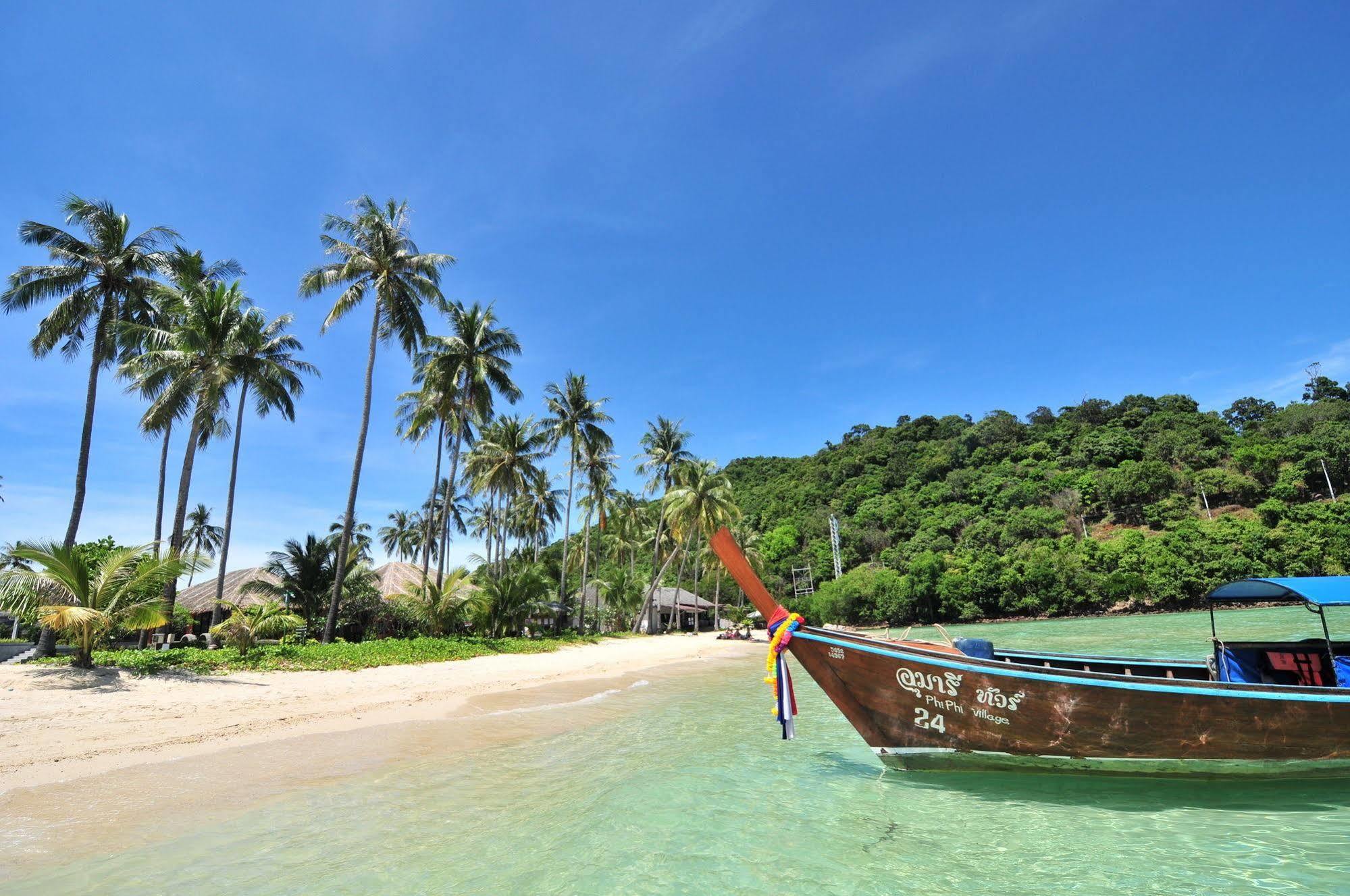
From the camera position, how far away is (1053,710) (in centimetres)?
559

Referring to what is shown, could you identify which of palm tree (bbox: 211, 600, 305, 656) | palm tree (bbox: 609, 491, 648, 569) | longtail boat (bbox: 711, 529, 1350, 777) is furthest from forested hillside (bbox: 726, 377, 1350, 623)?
longtail boat (bbox: 711, 529, 1350, 777)

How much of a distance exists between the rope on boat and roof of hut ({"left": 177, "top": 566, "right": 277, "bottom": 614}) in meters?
23.1

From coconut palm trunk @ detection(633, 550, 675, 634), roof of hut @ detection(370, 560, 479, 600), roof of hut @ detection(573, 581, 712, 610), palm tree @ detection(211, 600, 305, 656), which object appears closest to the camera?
palm tree @ detection(211, 600, 305, 656)

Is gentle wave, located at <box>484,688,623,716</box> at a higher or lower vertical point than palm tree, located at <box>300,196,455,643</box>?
lower

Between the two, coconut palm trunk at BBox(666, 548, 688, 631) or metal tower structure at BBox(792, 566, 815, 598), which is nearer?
coconut palm trunk at BBox(666, 548, 688, 631)

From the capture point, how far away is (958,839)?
4898 millimetres

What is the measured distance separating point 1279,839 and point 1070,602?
4474 cm

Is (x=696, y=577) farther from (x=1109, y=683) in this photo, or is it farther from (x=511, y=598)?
(x=1109, y=683)

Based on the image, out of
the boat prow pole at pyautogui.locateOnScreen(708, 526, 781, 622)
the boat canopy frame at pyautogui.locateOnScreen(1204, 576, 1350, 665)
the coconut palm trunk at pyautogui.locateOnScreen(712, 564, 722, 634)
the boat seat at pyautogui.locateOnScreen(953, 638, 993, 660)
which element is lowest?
the coconut palm trunk at pyautogui.locateOnScreen(712, 564, 722, 634)

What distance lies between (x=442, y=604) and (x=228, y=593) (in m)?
10.6

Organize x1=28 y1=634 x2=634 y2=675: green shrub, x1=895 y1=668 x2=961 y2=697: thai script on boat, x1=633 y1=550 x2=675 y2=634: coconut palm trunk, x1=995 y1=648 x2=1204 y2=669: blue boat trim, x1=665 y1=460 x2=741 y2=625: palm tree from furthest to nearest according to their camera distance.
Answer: x1=633 y1=550 x2=675 y2=634: coconut palm trunk → x1=665 y1=460 x2=741 y2=625: palm tree → x1=28 y1=634 x2=634 y2=675: green shrub → x1=995 y1=648 x2=1204 y2=669: blue boat trim → x1=895 y1=668 x2=961 y2=697: thai script on boat

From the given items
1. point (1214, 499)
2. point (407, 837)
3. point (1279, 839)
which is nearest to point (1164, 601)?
point (1214, 499)

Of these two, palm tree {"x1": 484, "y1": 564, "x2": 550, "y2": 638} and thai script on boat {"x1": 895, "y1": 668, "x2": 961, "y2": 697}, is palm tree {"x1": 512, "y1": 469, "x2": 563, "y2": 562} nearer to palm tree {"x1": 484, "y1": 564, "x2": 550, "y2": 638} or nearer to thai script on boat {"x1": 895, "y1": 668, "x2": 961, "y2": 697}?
palm tree {"x1": 484, "y1": 564, "x2": 550, "y2": 638}

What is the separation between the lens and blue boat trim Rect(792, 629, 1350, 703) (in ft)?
17.6
